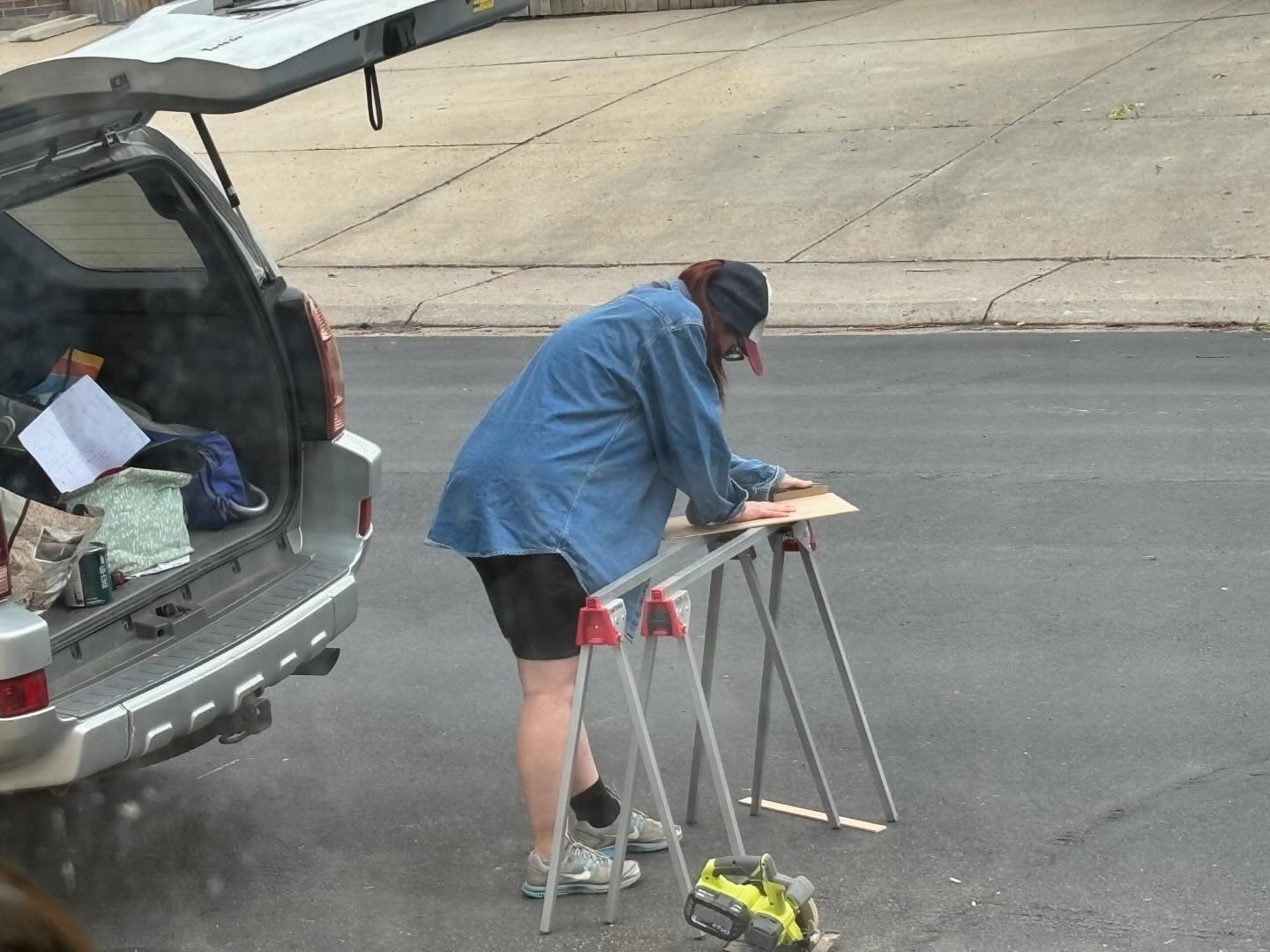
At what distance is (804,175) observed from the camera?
13578 mm

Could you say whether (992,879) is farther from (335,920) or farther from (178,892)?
(178,892)

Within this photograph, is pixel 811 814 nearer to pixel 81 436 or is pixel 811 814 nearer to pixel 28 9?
pixel 81 436

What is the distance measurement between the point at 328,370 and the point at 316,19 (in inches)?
51.5

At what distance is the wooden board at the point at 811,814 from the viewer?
15.4 ft

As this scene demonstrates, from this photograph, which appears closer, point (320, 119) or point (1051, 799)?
point (1051, 799)

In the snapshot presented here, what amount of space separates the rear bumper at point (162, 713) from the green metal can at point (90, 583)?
0.38m

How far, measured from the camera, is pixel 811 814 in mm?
4805

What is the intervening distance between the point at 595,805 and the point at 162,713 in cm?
116

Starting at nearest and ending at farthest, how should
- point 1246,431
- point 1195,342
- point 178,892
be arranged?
point 178,892 → point 1246,431 → point 1195,342

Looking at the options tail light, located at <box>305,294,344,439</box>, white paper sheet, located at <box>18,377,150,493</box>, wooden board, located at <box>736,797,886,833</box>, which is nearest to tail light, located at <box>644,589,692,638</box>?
wooden board, located at <box>736,797,886,833</box>

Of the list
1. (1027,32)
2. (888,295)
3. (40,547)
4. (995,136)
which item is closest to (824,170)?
(995,136)

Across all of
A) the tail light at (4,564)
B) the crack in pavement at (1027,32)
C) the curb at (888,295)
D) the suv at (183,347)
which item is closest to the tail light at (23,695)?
the suv at (183,347)

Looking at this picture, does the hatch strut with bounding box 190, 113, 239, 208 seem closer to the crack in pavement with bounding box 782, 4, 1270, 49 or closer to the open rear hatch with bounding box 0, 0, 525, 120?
the open rear hatch with bounding box 0, 0, 525, 120

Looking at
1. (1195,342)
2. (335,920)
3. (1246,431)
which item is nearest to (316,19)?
(335,920)
